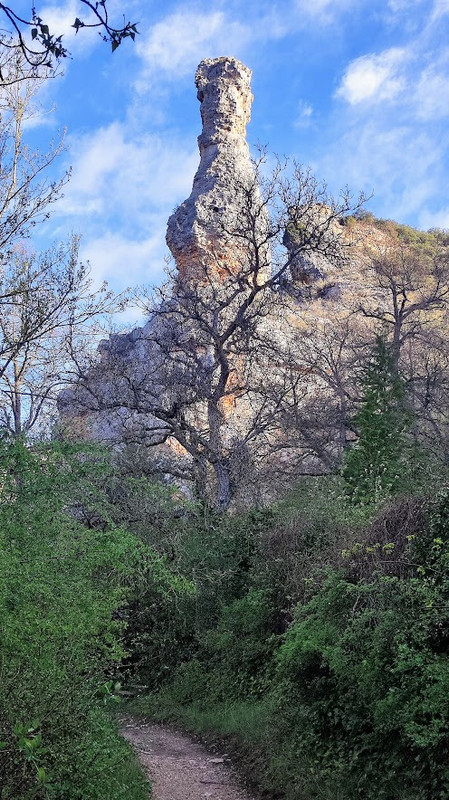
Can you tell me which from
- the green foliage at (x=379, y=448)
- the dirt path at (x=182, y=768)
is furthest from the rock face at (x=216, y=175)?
the dirt path at (x=182, y=768)

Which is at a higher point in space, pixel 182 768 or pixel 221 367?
pixel 221 367

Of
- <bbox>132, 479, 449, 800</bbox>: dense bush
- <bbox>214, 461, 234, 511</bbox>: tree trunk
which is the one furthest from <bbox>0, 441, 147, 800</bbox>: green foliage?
<bbox>214, 461, 234, 511</bbox>: tree trunk

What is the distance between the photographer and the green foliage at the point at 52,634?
14.1ft

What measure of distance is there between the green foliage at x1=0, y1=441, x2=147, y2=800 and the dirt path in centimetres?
125

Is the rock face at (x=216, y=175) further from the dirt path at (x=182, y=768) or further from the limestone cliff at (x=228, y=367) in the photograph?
the dirt path at (x=182, y=768)

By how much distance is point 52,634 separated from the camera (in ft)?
17.5

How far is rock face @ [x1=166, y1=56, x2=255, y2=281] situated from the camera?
30328 millimetres

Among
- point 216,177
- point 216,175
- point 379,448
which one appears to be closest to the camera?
point 379,448

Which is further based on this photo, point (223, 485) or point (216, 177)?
point (216, 177)

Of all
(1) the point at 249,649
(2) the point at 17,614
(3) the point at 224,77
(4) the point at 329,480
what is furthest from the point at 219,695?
(3) the point at 224,77

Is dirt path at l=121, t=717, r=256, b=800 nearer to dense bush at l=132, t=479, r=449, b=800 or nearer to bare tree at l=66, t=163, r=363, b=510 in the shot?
dense bush at l=132, t=479, r=449, b=800

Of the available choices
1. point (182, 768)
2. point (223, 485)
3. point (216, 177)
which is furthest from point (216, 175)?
point (182, 768)

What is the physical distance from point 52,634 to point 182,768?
532 centimetres

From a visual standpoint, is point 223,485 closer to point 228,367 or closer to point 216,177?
point 228,367
